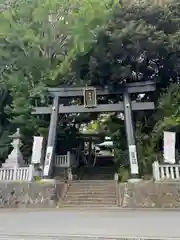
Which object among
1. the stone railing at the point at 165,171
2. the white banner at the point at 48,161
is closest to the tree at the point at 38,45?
the white banner at the point at 48,161

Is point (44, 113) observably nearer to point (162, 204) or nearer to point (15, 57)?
point (15, 57)

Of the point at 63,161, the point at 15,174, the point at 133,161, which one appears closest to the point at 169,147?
the point at 133,161

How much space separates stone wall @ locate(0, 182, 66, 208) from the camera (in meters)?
13.1

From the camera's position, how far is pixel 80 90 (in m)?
15.5

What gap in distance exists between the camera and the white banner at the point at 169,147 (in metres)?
13.1

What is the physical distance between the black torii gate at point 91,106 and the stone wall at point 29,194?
0.93 m

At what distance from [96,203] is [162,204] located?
2520 mm

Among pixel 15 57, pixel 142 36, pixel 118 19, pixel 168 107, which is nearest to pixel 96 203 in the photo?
pixel 168 107

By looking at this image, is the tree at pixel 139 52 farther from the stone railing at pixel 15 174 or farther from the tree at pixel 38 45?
the stone railing at pixel 15 174

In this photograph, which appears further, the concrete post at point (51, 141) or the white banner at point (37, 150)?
the white banner at point (37, 150)

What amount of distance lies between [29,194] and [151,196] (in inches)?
197

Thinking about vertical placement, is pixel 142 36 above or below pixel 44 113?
above

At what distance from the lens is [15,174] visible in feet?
46.5

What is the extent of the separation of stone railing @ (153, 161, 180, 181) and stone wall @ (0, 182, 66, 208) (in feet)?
13.4
